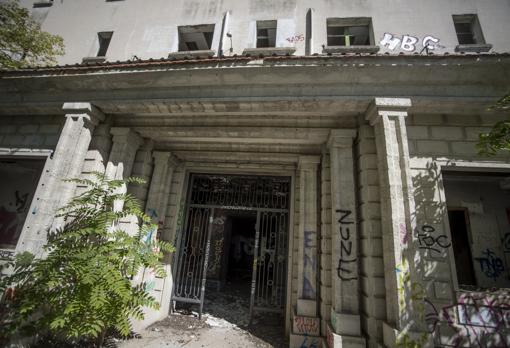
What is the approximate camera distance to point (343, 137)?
5.04 meters

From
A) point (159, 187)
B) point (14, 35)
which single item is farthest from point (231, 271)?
point (14, 35)

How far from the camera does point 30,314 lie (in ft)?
12.9

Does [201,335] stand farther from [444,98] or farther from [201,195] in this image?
[444,98]

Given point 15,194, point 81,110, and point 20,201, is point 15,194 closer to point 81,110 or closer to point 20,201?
point 20,201

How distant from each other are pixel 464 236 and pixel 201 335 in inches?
348

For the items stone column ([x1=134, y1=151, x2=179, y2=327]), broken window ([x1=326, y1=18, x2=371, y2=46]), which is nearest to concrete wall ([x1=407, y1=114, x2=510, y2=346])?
→ broken window ([x1=326, y1=18, x2=371, y2=46])

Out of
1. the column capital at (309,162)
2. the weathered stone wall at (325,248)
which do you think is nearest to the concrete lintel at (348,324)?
the weathered stone wall at (325,248)

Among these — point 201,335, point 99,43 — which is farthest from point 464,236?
point 99,43

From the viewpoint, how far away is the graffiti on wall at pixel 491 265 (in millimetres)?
6891

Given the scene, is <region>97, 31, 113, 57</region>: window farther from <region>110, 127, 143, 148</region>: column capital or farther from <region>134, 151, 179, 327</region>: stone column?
<region>134, 151, 179, 327</region>: stone column

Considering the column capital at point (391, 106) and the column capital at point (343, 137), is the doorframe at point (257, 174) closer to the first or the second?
the column capital at point (343, 137)

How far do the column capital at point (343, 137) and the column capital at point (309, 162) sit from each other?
1240 millimetres

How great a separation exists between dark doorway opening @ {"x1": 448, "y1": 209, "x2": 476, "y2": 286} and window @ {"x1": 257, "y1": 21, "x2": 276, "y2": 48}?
27.3 ft

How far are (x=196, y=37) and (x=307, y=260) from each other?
7869 mm
